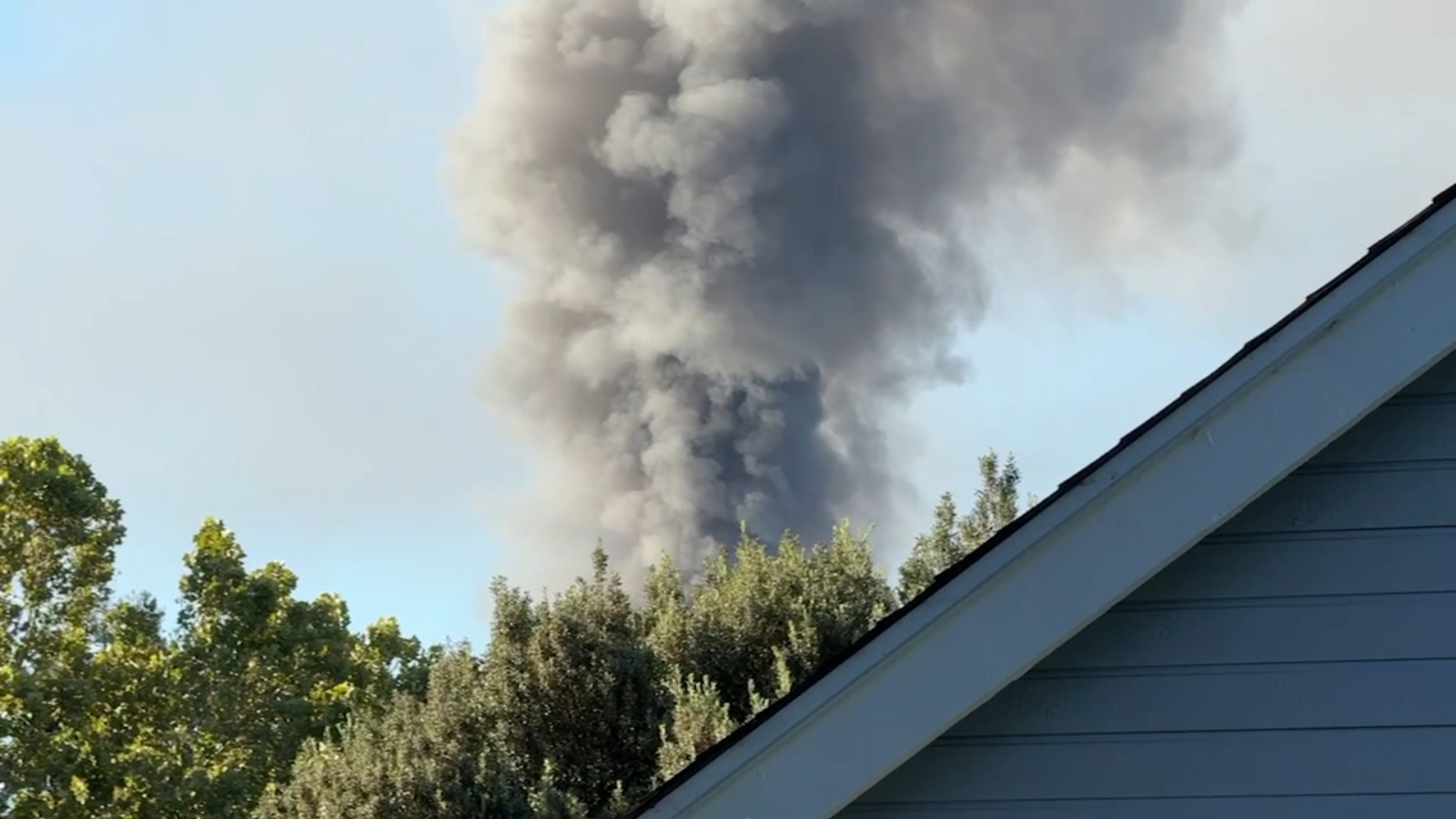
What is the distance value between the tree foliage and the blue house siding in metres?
7.02

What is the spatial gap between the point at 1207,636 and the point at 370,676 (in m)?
33.1

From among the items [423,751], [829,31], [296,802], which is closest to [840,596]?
[423,751]

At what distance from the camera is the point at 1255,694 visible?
10.2 ft

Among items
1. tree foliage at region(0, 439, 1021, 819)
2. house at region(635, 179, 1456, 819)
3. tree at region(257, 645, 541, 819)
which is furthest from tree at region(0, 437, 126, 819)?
house at region(635, 179, 1456, 819)

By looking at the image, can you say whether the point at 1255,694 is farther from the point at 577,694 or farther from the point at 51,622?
the point at 51,622

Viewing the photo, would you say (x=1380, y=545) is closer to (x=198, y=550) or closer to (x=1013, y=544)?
(x=1013, y=544)

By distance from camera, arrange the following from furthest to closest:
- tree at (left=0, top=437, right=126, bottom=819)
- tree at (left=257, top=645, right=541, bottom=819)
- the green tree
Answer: tree at (left=0, top=437, right=126, bottom=819) → the green tree → tree at (left=257, top=645, right=541, bottom=819)

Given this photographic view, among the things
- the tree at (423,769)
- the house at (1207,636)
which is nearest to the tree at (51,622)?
the tree at (423,769)

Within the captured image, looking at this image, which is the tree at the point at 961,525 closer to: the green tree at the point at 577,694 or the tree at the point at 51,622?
the green tree at the point at 577,694

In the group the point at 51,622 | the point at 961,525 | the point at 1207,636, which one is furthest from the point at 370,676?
the point at 1207,636

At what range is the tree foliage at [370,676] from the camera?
52.9ft

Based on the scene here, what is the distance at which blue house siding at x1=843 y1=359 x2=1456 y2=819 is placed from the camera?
3086 millimetres

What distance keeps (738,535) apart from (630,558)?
3.49 metres

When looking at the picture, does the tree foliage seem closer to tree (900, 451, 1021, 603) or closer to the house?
tree (900, 451, 1021, 603)
